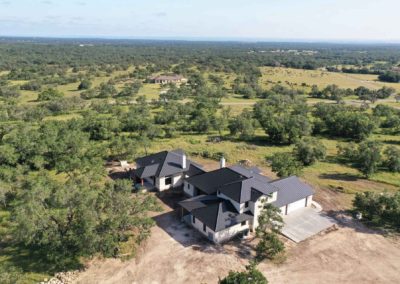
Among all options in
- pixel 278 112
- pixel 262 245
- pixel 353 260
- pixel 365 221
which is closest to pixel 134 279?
pixel 262 245

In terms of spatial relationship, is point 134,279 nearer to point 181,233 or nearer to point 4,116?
point 181,233

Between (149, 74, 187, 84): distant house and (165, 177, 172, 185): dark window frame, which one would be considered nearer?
(165, 177, 172, 185): dark window frame

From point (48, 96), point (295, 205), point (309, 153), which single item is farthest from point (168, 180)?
point (48, 96)

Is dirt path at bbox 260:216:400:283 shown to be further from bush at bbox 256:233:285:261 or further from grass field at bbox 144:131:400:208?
grass field at bbox 144:131:400:208

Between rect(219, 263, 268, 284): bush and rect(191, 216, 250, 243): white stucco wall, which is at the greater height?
rect(219, 263, 268, 284): bush

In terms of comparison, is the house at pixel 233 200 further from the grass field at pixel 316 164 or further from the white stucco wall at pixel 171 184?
the grass field at pixel 316 164

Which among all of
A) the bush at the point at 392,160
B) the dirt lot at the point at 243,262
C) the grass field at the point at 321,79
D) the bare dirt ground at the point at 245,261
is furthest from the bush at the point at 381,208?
the grass field at the point at 321,79

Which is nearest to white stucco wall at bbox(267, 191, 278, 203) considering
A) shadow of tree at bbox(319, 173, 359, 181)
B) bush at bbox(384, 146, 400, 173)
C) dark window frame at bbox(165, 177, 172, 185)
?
dark window frame at bbox(165, 177, 172, 185)
